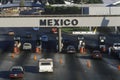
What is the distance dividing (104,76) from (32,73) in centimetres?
942

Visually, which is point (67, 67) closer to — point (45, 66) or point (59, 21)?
point (45, 66)

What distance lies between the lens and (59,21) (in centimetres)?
7900

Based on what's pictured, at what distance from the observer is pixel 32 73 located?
60.7 m

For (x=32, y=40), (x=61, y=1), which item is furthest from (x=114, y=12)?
(x=61, y=1)

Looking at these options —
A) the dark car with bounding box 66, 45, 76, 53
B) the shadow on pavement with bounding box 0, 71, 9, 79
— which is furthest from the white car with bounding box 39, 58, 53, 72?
the dark car with bounding box 66, 45, 76, 53

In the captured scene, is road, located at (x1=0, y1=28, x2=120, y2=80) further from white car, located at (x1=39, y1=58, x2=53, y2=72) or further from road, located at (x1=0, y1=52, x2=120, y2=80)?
white car, located at (x1=39, y1=58, x2=53, y2=72)

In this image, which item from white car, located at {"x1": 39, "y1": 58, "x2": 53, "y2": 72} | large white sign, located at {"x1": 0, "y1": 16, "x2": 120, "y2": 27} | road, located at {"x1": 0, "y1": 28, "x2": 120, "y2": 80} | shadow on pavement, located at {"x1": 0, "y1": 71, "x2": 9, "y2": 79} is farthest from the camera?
large white sign, located at {"x1": 0, "y1": 16, "x2": 120, "y2": 27}

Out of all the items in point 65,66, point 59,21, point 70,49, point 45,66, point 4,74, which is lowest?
point 65,66

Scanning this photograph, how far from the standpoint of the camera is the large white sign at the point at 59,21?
7869 centimetres

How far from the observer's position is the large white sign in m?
78.7

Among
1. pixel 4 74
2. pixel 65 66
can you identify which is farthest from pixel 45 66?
pixel 65 66

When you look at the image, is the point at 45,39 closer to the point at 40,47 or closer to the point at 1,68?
the point at 40,47

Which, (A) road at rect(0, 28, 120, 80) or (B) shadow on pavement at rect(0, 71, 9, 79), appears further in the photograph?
(A) road at rect(0, 28, 120, 80)

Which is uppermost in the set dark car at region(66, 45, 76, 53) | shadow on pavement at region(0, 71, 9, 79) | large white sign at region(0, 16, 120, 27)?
large white sign at region(0, 16, 120, 27)
